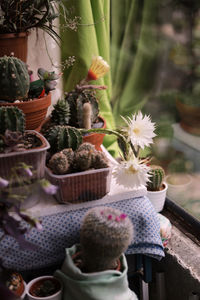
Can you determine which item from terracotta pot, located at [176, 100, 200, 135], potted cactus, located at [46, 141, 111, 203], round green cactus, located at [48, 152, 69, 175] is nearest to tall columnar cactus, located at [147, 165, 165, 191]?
terracotta pot, located at [176, 100, 200, 135]

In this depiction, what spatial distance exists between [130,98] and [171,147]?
0.35 meters

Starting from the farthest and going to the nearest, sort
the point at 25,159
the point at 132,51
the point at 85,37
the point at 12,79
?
the point at 132,51, the point at 85,37, the point at 12,79, the point at 25,159

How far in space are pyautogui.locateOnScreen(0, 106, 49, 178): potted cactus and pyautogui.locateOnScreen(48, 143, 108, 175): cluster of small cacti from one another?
0.05m

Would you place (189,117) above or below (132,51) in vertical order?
below

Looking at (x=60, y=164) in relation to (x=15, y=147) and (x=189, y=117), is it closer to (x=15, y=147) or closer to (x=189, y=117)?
(x=15, y=147)

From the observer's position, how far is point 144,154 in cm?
205

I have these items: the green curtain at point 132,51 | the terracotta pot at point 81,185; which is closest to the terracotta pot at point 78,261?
the terracotta pot at point 81,185

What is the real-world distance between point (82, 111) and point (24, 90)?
225 mm

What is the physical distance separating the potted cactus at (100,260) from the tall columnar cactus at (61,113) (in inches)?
16.6

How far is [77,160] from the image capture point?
3.78 ft

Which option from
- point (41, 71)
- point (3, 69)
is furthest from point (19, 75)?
point (41, 71)

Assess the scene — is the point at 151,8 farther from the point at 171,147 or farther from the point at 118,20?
the point at 171,147

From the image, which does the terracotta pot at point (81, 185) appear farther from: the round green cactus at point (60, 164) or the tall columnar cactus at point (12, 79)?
the tall columnar cactus at point (12, 79)

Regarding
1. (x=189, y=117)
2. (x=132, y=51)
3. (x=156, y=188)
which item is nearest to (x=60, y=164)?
(x=156, y=188)
